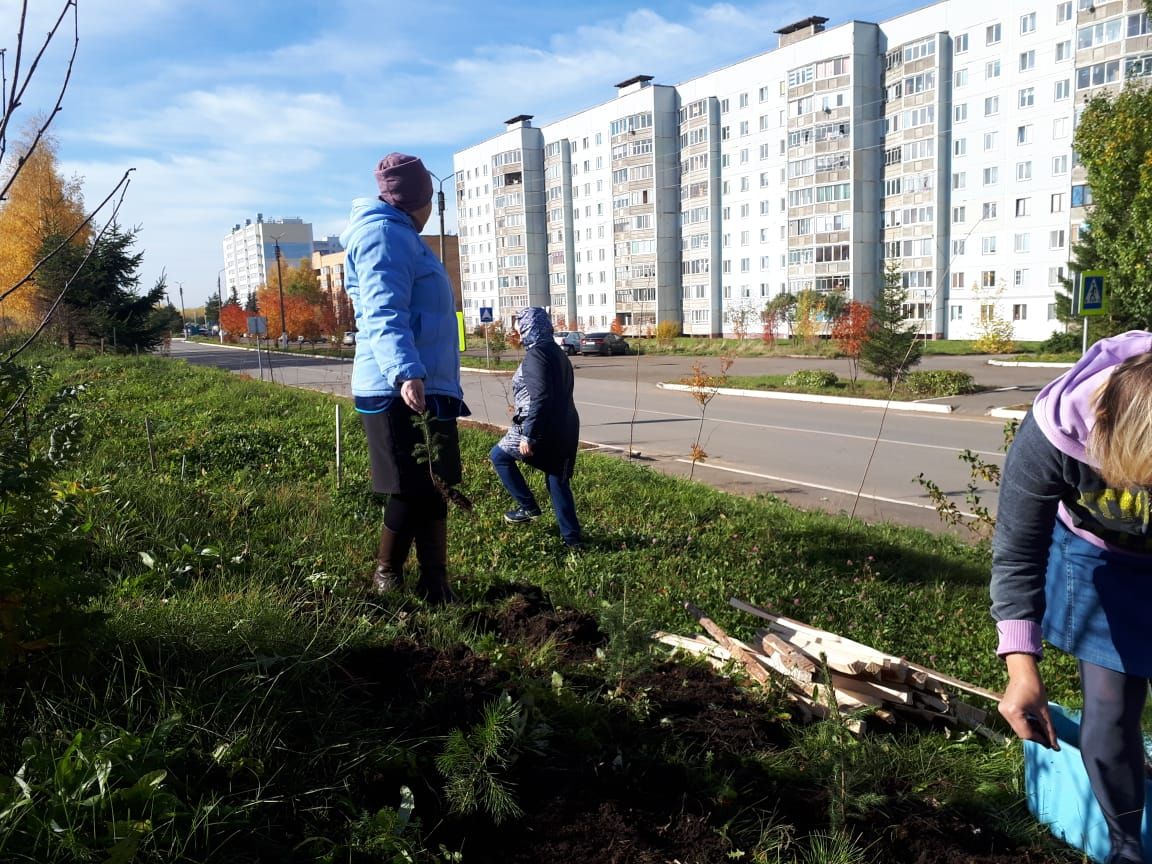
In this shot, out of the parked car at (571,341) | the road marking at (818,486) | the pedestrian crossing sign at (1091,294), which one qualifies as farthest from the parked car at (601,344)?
the road marking at (818,486)

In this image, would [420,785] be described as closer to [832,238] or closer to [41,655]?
[41,655]

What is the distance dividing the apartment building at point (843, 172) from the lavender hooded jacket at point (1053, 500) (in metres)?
34.3

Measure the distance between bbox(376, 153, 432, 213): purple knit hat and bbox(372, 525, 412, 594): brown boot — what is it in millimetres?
1491

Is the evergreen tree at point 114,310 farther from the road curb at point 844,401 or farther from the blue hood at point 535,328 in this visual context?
the blue hood at point 535,328

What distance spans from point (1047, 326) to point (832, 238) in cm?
1546

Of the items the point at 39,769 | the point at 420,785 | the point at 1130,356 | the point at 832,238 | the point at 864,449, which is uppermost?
the point at 832,238

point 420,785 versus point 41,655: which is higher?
point 41,655

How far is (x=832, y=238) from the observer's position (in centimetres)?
5894

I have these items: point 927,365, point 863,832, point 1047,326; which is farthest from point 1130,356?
point 1047,326

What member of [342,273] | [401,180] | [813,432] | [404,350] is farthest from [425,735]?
[342,273]

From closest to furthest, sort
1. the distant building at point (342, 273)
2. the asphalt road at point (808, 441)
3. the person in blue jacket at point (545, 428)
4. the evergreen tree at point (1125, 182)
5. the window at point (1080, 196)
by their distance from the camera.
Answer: the person in blue jacket at point (545, 428) < the asphalt road at point (808, 441) < the evergreen tree at point (1125, 182) < the window at point (1080, 196) < the distant building at point (342, 273)

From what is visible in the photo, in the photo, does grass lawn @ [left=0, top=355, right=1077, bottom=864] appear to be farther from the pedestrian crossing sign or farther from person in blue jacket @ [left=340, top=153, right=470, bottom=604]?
the pedestrian crossing sign

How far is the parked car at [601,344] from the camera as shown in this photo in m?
44.0

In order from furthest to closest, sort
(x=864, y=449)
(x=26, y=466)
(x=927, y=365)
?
(x=927, y=365)
(x=864, y=449)
(x=26, y=466)
